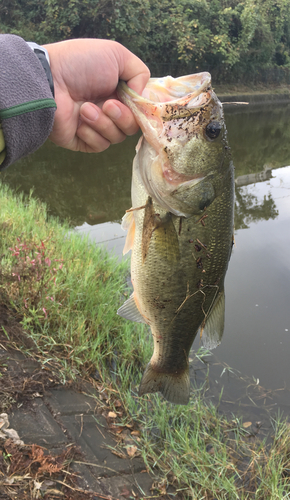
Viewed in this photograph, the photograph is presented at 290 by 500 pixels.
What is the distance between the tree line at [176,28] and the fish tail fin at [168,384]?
18.7 metres

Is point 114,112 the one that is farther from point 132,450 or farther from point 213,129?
point 132,450

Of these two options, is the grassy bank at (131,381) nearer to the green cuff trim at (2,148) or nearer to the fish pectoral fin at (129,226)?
the fish pectoral fin at (129,226)

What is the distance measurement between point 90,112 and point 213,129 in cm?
61

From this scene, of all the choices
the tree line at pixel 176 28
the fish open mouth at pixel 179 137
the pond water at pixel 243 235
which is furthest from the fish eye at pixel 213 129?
the tree line at pixel 176 28

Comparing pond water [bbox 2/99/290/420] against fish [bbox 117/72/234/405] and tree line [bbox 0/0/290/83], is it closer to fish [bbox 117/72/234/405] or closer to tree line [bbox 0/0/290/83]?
fish [bbox 117/72/234/405]

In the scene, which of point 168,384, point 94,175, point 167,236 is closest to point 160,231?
point 167,236

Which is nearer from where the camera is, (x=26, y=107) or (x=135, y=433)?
(x=26, y=107)

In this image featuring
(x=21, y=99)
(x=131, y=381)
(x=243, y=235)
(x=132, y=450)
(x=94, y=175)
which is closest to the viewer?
(x=21, y=99)

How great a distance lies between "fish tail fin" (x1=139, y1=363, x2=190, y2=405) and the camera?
6.59ft

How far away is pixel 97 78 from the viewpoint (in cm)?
181

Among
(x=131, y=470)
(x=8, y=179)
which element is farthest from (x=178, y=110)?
(x=8, y=179)

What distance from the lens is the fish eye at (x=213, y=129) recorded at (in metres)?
1.62

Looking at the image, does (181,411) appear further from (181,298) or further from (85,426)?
(181,298)

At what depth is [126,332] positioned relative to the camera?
11.6 ft
